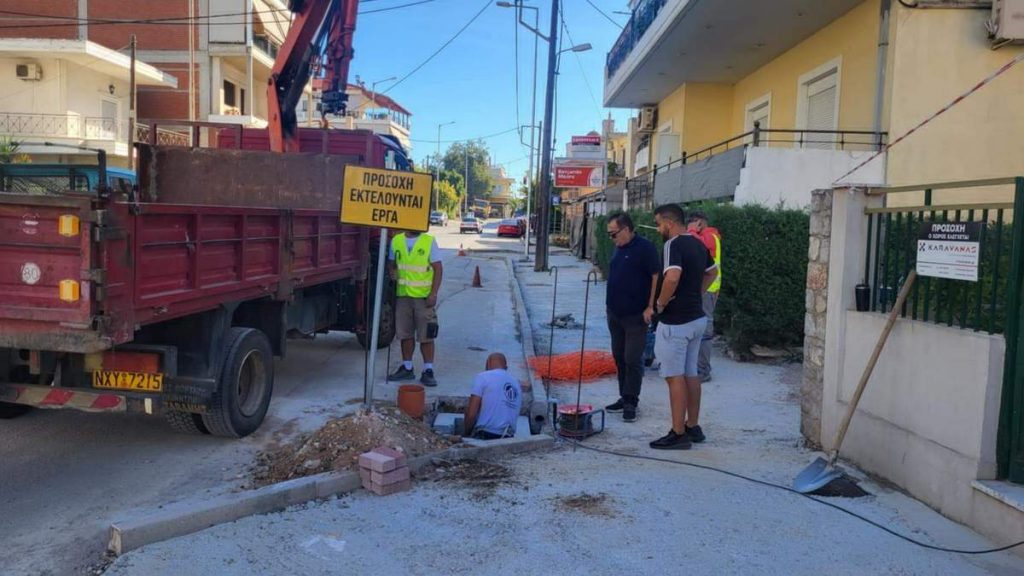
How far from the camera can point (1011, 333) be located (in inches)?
157

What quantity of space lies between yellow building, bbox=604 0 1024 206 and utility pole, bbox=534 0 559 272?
225 inches

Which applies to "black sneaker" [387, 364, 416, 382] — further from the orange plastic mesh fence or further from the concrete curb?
the concrete curb

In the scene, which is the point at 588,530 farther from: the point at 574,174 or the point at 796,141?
the point at 574,174

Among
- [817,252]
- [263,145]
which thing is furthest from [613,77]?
[817,252]

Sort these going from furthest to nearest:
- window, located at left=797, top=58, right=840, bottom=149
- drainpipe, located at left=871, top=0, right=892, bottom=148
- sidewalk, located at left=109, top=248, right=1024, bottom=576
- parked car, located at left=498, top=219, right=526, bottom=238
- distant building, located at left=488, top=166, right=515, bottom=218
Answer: distant building, located at left=488, top=166, right=515, bottom=218
parked car, located at left=498, top=219, right=526, bottom=238
window, located at left=797, top=58, right=840, bottom=149
drainpipe, located at left=871, top=0, right=892, bottom=148
sidewalk, located at left=109, top=248, right=1024, bottom=576

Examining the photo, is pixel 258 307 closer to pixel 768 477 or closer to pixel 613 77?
pixel 768 477

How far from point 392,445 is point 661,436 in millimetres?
2350

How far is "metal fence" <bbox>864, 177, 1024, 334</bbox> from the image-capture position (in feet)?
13.7

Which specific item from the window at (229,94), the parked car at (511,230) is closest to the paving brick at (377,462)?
the window at (229,94)

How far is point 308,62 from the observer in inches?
410

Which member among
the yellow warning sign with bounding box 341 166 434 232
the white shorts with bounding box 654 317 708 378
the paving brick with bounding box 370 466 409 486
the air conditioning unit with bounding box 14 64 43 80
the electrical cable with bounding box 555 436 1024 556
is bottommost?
the electrical cable with bounding box 555 436 1024 556

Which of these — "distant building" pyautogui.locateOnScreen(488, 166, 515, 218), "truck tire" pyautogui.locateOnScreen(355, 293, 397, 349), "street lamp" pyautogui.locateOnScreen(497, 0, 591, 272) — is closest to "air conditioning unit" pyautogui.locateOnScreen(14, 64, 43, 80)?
"street lamp" pyautogui.locateOnScreen(497, 0, 591, 272)

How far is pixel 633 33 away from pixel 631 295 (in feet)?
54.0

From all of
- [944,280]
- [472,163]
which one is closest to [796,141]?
[944,280]
